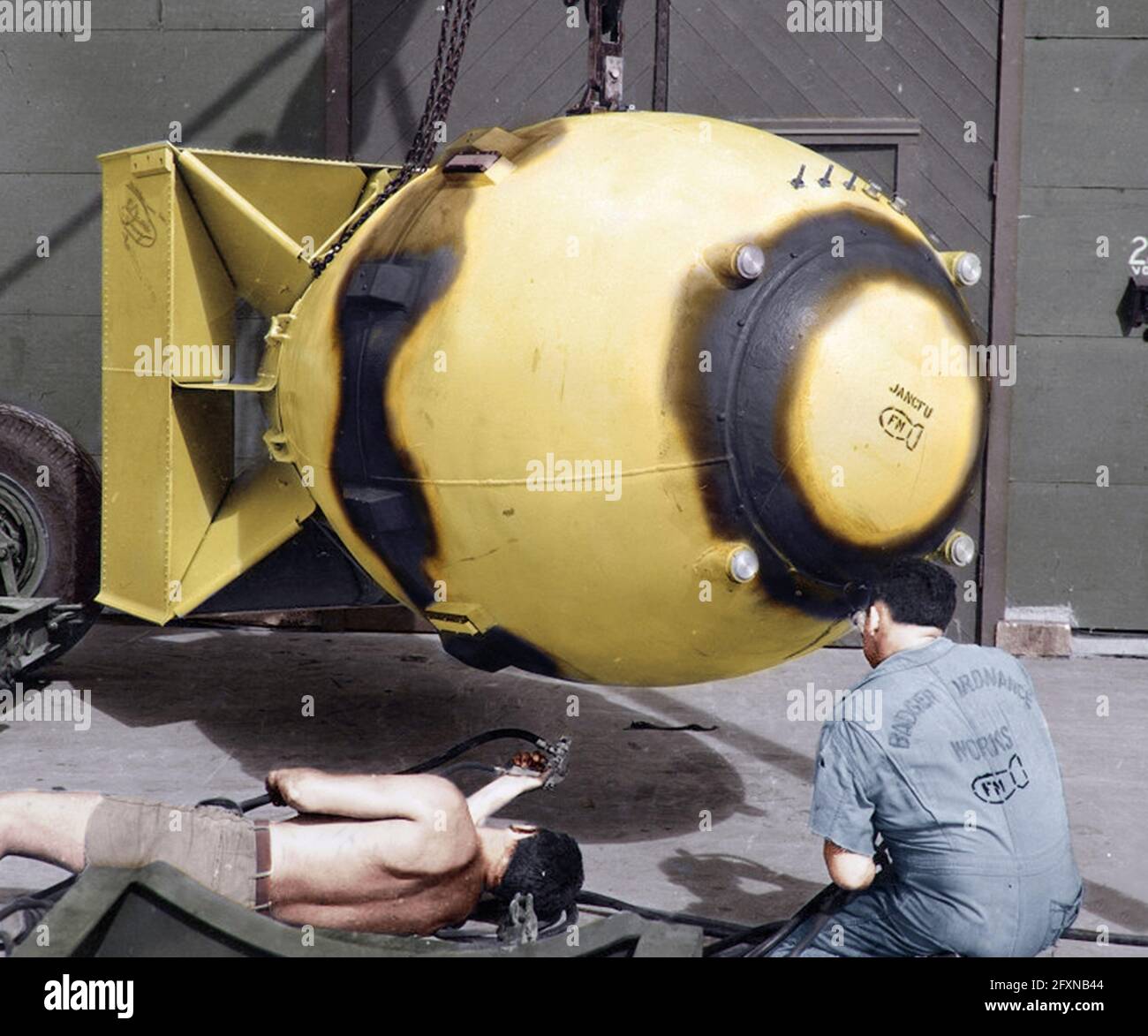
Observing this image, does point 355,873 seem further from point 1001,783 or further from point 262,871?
point 1001,783

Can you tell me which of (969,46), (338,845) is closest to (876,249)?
(338,845)

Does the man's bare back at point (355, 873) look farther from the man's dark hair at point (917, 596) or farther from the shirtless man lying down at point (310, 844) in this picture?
the man's dark hair at point (917, 596)

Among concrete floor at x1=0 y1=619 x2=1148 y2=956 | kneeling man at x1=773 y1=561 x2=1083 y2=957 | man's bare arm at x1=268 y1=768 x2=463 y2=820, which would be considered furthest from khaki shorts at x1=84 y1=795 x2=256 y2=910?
kneeling man at x1=773 y1=561 x2=1083 y2=957

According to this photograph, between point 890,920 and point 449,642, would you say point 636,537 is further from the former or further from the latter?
point 890,920

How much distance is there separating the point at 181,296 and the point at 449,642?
5.80 ft

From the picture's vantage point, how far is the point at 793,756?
19.0 ft

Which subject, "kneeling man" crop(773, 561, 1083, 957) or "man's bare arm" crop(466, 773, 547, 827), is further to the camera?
"man's bare arm" crop(466, 773, 547, 827)

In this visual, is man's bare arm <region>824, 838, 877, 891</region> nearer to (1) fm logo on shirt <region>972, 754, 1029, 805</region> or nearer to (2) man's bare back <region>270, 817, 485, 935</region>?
(1) fm logo on shirt <region>972, 754, 1029, 805</region>

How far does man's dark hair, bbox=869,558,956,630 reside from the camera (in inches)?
134

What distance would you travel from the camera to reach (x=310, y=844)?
3.67 meters

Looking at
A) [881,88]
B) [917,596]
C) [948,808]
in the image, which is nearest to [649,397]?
[917,596]

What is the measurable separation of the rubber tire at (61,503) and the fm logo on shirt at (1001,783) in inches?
168

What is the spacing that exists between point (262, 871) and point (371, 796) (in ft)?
Answer: 1.03

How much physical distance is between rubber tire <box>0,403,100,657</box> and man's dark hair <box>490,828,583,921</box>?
320 cm
